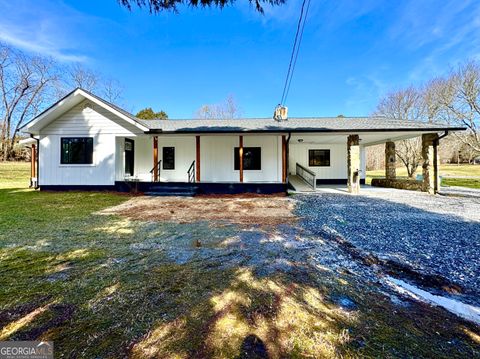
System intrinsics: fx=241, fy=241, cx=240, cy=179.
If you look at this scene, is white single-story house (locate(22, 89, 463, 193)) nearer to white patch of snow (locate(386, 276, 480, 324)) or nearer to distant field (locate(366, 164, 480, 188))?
distant field (locate(366, 164, 480, 188))

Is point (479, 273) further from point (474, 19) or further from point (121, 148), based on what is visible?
point (474, 19)

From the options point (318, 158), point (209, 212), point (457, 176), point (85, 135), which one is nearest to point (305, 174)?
point (318, 158)

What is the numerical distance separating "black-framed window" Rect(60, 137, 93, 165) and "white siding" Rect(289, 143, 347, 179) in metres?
11.6

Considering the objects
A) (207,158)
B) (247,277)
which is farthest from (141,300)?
(207,158)

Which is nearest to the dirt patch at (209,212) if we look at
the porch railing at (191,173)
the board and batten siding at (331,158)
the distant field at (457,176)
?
the porch railing at (191,173)

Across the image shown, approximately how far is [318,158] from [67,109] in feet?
46.8

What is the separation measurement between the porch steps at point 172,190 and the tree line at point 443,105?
43.3 ft

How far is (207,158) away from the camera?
13133 millimetres

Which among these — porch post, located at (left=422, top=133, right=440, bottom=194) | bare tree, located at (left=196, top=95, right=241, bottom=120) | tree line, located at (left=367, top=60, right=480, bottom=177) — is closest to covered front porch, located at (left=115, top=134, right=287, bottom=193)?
porch post, located at (left=422, top=133, right=440, bottom=194)

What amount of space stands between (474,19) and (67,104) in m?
21.0

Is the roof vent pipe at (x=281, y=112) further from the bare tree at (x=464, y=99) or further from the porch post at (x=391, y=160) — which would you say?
the bare tree at (x=464, y=99)

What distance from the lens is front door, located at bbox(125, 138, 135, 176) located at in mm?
12836

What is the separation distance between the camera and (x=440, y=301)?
2.58m

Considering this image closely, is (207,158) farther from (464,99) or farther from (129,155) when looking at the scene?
(464,99)
